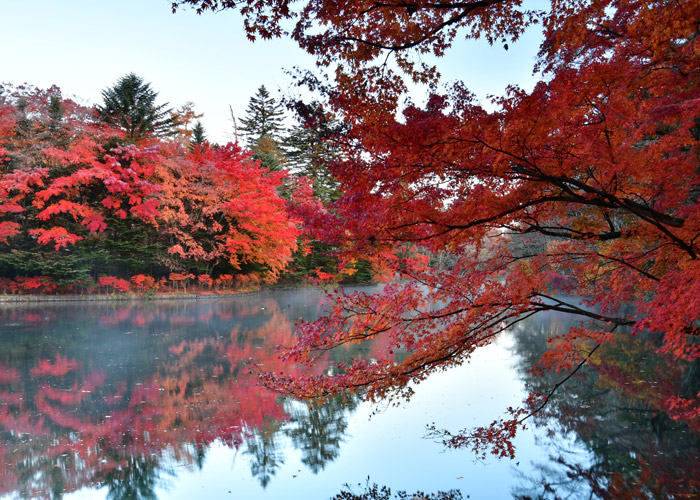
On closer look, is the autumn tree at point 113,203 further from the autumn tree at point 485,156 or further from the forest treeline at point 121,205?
the autumn tree at point 485,156

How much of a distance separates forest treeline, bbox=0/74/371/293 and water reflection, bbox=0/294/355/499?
256 inches

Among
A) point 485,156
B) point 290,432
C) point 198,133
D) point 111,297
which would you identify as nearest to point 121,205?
point 111,297

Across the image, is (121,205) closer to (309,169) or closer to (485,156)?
(309,169)

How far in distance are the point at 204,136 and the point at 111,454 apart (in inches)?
1068

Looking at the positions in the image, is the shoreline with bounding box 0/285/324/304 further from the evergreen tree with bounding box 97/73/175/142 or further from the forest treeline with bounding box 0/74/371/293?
the evergreen tree with bounding box 97/73/175/142

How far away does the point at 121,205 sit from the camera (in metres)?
19.1

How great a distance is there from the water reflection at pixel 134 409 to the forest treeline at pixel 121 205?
21.3ft

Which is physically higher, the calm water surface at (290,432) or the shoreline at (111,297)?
the shoreline at (111,297)

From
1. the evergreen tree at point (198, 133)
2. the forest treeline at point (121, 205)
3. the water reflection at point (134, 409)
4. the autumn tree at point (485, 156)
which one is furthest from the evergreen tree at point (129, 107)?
the autumn tree at point (485, 156)

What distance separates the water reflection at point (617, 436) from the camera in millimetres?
4406

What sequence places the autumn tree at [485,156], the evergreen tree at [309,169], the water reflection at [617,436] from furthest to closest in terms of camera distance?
the evergreen tree at [309,169] → the water reflection at [617,436] → the autumn tree at [485,156]

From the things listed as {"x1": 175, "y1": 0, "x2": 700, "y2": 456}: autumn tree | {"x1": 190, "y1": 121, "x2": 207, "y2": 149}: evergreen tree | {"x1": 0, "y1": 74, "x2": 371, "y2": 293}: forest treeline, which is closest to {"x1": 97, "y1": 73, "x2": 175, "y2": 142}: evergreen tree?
{"x1": 0, "y1": 74, "x2": 371, "y2": 293}: forest treeline

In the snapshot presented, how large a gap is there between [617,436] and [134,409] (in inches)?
257

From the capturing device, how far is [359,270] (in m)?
30.0
